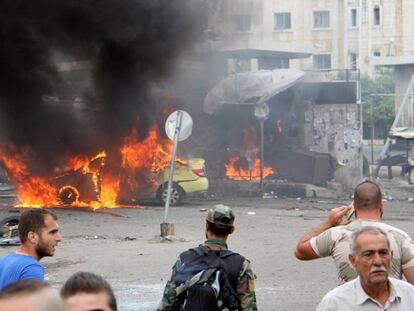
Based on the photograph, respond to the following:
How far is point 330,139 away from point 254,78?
3246 mm

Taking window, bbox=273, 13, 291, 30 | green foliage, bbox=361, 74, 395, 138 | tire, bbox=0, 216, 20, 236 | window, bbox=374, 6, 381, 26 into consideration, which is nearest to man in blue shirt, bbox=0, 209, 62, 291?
tire, bbox=0, 216, 20, 236

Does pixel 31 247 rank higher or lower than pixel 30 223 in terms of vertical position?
lower

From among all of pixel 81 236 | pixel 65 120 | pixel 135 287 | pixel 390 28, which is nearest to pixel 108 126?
pixel 65 120

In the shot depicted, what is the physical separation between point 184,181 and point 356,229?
62.8 ft

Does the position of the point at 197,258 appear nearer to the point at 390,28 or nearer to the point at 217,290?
the point at 217,290

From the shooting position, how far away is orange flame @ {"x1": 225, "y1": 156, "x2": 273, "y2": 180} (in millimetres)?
30222

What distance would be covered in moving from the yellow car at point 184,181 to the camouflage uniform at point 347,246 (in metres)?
18.8

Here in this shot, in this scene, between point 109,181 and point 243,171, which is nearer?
point 109,181

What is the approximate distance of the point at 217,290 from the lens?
5359 mm

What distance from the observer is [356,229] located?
5.59 metres

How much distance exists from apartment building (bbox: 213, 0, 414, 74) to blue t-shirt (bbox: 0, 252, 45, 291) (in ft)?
98.9

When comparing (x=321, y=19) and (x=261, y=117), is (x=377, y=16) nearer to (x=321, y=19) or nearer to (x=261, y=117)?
(x=321, y=19)

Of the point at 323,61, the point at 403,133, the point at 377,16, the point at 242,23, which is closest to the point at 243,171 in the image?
the point at 403,133

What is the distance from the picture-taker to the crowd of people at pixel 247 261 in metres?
4.47
